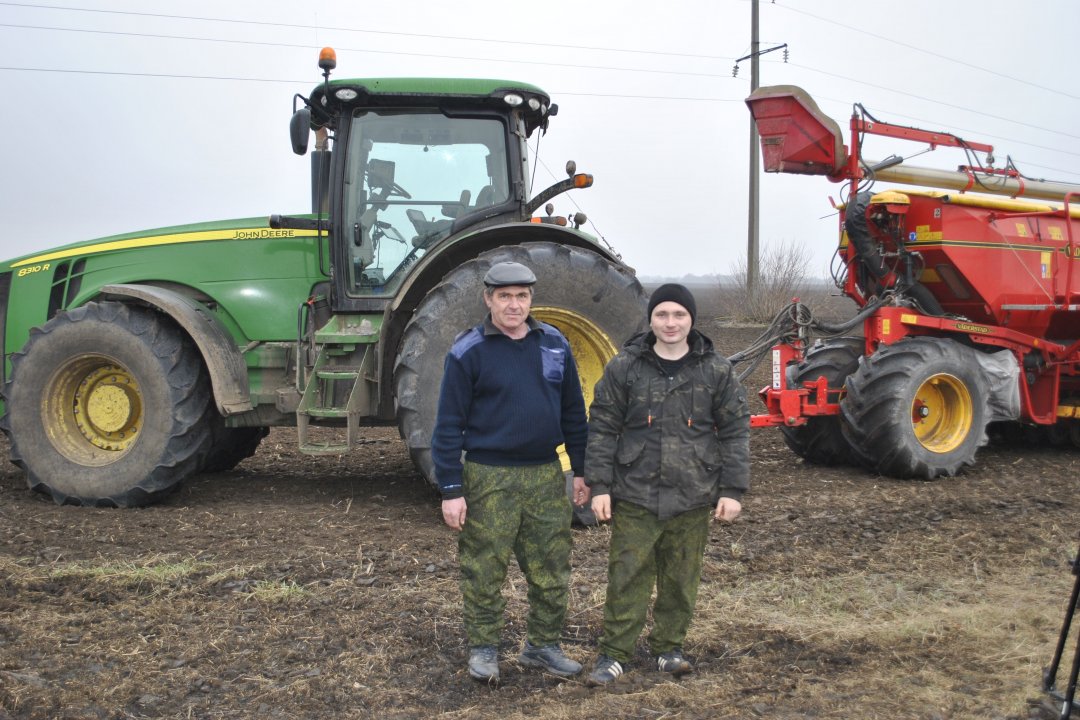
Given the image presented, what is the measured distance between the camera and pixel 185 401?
19.2 feet

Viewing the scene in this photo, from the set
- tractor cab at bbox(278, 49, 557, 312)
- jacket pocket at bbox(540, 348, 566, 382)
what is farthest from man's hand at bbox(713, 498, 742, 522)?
tractor cab at bbox(278, 49, 557, 312)

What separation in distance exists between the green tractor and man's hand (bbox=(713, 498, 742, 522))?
7.36 feet

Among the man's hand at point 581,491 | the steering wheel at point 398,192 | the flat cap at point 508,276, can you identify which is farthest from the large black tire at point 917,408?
the flat cap at point 508,276

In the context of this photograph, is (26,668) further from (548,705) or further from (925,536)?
(925,536)

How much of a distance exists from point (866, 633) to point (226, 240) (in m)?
4.54

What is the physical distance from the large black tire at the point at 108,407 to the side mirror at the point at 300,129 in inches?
55.8

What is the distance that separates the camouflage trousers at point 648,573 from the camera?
3.55 meters

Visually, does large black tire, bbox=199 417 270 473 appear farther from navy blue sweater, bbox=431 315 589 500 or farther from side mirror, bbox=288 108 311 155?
navy blue sweater, bbox=431 315 589 500

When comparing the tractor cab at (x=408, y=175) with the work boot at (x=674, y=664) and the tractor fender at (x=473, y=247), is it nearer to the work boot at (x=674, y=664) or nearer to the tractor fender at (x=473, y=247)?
the tractor fender at (x=473, y=247)

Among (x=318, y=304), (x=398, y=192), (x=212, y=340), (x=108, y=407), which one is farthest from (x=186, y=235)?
(x=398, y=192)

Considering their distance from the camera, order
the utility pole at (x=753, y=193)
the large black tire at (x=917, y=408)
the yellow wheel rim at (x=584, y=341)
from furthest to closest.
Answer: the utility pole at (x=753, y=193), the large black tire at (x=917, y=408), the yellow wheel rim at (x=584, y=341)

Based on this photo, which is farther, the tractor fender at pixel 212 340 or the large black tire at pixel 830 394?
the large black tire at pixel 830 394

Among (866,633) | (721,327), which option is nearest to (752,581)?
(866,633)

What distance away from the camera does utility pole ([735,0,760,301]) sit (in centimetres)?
2204
